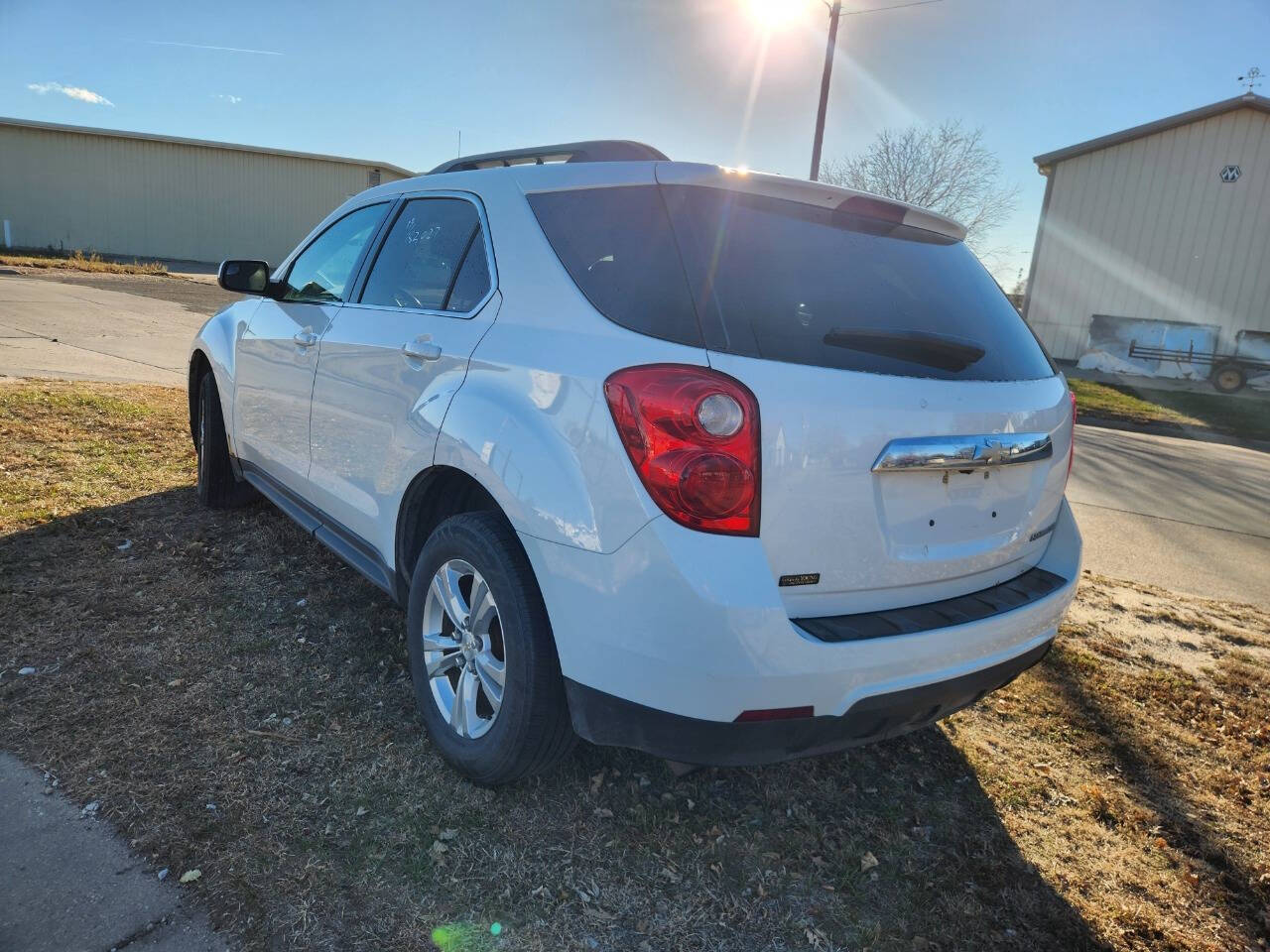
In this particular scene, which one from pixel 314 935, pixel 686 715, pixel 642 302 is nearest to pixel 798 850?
pixel 686 715

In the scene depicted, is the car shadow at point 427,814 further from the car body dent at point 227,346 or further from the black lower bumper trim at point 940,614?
the car body dent at point 227,346

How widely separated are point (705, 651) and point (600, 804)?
933 millimetres

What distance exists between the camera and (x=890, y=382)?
2.08 m

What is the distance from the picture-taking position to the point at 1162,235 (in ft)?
78.9

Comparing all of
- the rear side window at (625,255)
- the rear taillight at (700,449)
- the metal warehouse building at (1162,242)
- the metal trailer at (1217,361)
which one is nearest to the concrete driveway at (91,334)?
the rear side window at (625,255)

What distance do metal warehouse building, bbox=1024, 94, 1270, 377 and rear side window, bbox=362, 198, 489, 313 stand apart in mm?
25642

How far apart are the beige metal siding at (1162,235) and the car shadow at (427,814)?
993 inches

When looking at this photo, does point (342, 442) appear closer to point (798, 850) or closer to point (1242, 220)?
point (798, 850)

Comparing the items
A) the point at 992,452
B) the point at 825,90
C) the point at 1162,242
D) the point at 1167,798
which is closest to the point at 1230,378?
the point at 1162,242

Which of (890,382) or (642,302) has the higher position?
(642,302)

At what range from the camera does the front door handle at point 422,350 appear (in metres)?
2.60

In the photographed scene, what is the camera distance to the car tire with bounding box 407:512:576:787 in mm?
2188

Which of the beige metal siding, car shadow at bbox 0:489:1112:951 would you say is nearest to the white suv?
car shadow at bbox 0:489:1112:951

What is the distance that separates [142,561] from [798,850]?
Answer: 10.8 ft
